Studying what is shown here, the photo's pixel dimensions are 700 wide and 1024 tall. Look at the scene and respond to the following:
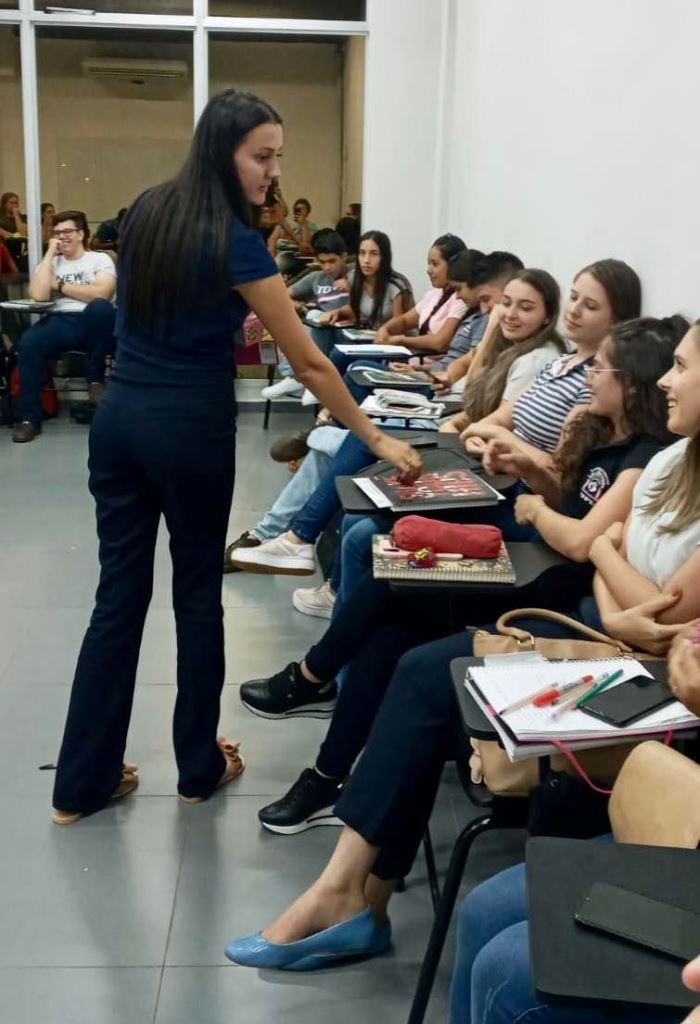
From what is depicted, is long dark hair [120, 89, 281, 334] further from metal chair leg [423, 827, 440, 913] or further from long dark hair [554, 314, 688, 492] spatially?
metal chair leg [423, 827, 440, 913]

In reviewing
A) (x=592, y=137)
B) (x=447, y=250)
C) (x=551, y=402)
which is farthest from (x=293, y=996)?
(x=447, y=250)

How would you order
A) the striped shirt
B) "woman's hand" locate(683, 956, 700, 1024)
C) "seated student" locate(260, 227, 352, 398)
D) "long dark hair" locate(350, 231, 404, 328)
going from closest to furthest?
1. "woman's hand" locate(683, 956, 700, 1024)
2. the striped shirt
3. "long dark hair" locate(350, 231, 404, 328)
4. "seated student" locate(260, 227, 352, 398)

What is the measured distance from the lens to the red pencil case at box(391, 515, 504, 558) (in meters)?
2.02

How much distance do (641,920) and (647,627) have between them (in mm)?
808

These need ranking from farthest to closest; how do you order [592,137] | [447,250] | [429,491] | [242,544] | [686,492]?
[447,250] → [242,544] → [592,137] → [429,491] → [686,492]

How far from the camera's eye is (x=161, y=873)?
2.11 meters

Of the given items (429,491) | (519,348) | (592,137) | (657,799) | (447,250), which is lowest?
(657,799)

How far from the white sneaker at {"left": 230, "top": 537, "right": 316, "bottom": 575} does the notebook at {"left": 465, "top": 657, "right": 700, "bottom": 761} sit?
2078mm

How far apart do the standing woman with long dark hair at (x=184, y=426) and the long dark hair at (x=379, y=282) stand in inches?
149

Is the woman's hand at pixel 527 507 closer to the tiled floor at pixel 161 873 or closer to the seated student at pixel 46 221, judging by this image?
the tiled floor at pixel 161 873

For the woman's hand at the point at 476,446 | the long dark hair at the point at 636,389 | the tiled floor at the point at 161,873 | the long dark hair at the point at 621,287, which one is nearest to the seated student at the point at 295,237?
the tiled floor at the point at 161,873

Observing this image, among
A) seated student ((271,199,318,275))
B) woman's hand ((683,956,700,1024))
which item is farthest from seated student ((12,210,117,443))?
woman's hand ((683,956,700,1024))

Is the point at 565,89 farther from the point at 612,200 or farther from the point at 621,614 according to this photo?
the point at 621,614

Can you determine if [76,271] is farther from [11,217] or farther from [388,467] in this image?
[388,467]
